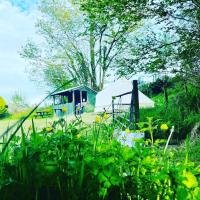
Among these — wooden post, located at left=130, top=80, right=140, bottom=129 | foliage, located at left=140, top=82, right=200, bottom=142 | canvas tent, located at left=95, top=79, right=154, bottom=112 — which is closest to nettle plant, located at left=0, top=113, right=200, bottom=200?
wooden post, located at left=130, top=80, right=140, bottom=129

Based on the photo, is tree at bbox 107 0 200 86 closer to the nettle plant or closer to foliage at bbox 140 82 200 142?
foliage at bbox 140 82 200 142

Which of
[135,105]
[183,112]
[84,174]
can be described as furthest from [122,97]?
[84,174]

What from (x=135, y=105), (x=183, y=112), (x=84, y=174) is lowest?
(x=84, y=174)

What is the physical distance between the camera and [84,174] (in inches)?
78.1

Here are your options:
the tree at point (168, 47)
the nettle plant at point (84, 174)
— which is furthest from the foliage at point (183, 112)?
the nettle plant at point (84, 174)

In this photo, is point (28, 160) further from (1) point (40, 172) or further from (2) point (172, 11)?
(2) point (172, 11)

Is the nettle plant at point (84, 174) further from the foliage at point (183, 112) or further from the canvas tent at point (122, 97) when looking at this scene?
the canvas tent at point (122, 97)

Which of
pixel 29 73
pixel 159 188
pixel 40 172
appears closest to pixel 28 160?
pixel 40 172

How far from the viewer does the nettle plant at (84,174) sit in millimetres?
1868

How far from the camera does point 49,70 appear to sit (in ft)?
128

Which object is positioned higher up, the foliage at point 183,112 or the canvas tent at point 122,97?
the canvas tent at point 122,97

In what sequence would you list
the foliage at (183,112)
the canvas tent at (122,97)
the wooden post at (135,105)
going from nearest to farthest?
the wooden post at (135,105) < the foliage at (183,112) < the canvas tent at (122,97)

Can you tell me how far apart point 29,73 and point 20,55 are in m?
2.37

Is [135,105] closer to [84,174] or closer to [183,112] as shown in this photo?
[183,112]
